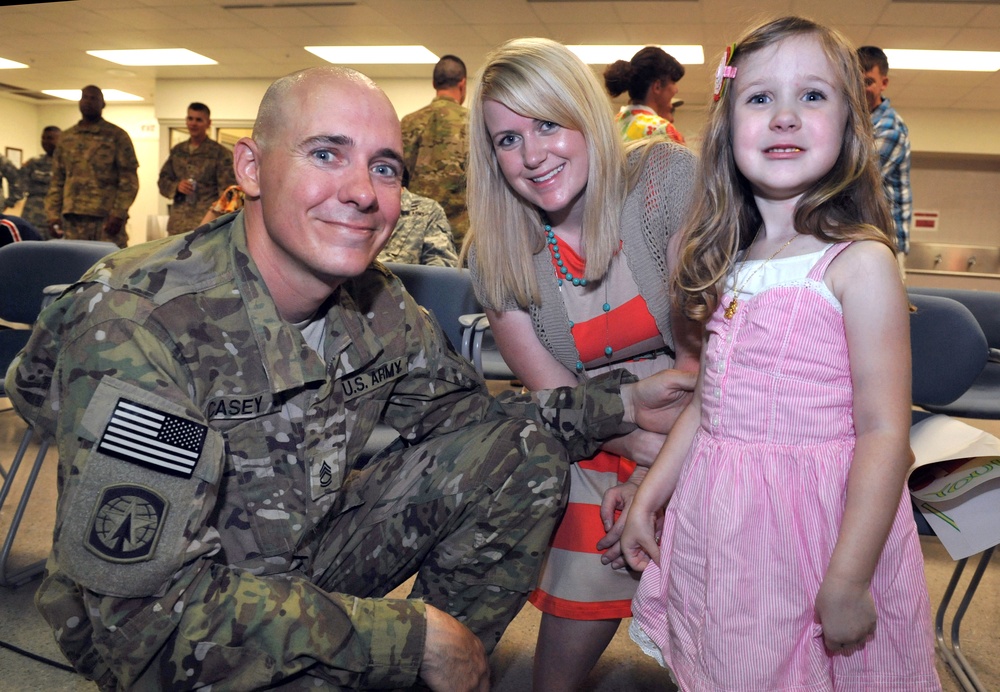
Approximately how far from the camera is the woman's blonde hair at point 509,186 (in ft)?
4.83

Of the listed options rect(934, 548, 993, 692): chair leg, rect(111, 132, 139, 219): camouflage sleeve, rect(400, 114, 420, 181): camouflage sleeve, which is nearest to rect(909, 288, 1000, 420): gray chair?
rect(934, 548, 993, 692): chair leg

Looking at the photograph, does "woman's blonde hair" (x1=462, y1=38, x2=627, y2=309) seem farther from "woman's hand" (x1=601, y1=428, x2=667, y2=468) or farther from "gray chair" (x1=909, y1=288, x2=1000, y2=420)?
"gray chair" (x1=909, y1=288, x2=1000, y2=420)

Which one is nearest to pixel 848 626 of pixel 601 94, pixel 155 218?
pixel 601 94

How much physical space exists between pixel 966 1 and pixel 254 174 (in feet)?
21.7

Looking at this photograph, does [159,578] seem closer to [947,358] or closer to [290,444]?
[290,444]

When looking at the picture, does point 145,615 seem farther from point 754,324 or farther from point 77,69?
point 77,69

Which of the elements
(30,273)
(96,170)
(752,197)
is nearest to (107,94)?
(96,170)

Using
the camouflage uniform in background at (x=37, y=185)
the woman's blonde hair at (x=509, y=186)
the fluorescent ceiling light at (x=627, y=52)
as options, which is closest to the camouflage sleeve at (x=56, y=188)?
the camouflage uniform in background at (x=37, y=185)

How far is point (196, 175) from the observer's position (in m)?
6.65

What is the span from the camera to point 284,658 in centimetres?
103

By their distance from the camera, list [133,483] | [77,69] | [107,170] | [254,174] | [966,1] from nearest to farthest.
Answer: [133,483]
[254,174]
[966,1]
[107,170]
[77,69]

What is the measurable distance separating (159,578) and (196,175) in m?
6.32

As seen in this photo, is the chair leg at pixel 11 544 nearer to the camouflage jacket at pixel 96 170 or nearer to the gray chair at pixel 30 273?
the gray chair at pixel 30 273

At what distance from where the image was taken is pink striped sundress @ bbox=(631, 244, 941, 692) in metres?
1.06
